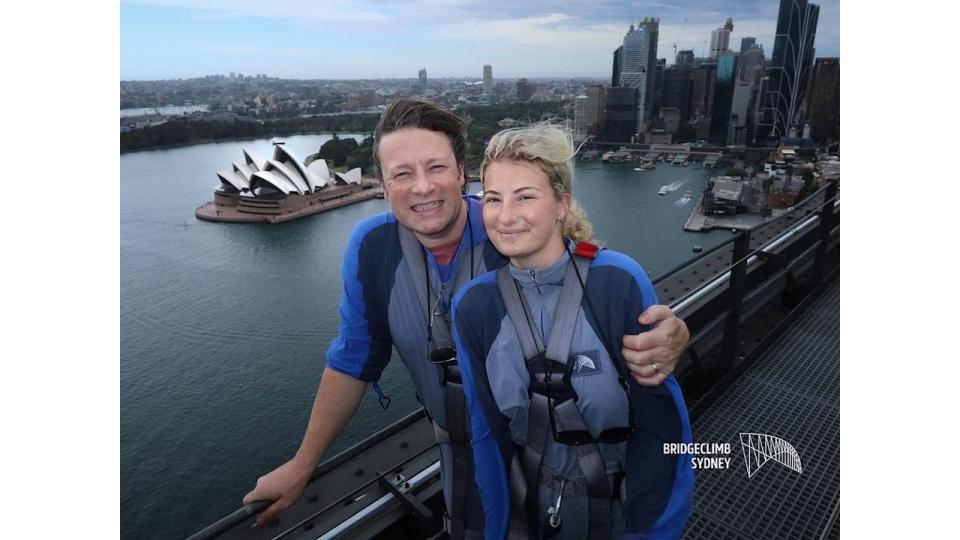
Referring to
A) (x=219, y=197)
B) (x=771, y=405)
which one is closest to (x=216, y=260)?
(x=219, y=197)

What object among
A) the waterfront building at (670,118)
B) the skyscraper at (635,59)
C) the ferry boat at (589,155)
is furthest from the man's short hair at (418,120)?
the waterfront building at (670,118)

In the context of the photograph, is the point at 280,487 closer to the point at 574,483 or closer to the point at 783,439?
the point at 574,483

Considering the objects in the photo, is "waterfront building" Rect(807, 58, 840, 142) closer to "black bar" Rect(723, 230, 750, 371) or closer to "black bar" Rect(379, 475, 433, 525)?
"black bar" Rect(723, 230, 750, 371)

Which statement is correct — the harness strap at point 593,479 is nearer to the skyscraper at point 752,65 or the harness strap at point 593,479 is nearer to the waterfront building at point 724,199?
the waterfront building at point 724,199

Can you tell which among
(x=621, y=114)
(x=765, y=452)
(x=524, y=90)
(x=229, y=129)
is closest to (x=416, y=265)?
(x=765, y=452)

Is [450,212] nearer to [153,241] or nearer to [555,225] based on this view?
[555,225]
